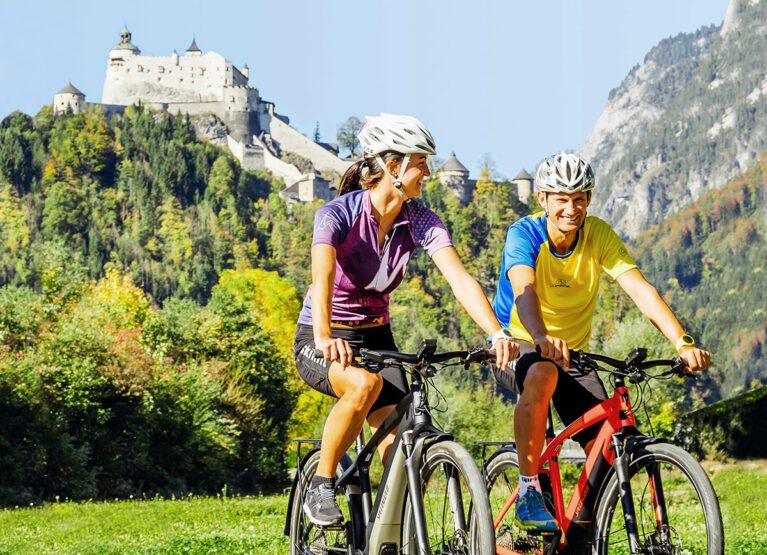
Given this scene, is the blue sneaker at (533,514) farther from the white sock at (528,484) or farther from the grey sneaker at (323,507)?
the grey sneaker at (323,507)

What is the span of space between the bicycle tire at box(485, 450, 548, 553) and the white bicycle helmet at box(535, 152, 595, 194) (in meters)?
1.13

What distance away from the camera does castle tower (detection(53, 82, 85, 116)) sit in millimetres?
162500

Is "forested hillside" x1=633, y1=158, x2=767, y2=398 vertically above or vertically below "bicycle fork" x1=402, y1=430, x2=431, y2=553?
above

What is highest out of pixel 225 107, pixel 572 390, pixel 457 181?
pixel 225 107

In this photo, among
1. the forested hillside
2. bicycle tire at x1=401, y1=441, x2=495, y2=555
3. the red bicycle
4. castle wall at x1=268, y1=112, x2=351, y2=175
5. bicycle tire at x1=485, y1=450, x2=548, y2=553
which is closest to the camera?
bicycle tire at x1=401, y1=441, x2=495, y2=555

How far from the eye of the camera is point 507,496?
19.4ft

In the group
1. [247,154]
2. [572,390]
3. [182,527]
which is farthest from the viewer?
[247,154]

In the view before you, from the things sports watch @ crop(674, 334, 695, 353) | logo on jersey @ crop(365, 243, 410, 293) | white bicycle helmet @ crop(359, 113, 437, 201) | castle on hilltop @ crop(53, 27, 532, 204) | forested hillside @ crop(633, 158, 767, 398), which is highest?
castle on hilltop @ crop(53, 27, 532, 204)

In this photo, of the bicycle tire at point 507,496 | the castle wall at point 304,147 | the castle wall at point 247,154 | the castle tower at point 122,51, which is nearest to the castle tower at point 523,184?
the castle wall at point 304,147

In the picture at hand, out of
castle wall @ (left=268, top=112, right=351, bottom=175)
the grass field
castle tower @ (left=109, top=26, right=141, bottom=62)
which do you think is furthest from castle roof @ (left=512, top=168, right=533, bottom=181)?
the grass field

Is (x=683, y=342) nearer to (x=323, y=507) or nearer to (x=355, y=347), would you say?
(x=355, y=347)

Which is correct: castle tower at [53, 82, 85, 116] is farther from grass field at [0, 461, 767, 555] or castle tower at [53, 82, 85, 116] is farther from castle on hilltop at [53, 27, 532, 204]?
grass field at [0, 461, 767, 555]

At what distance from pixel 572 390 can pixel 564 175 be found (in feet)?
2.92

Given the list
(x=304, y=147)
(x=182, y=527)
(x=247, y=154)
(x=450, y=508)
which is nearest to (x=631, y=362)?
(x=450, y=508)
